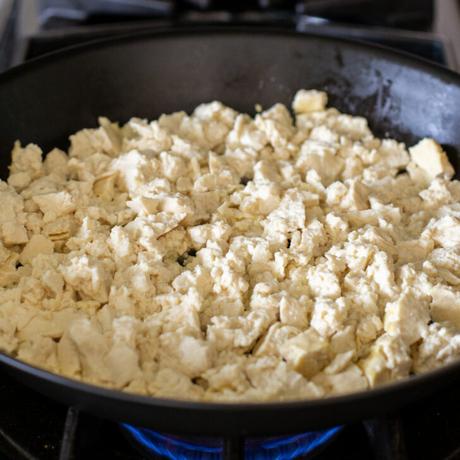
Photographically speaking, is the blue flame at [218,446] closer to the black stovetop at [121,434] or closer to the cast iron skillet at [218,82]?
the black stovetop at [121,434]

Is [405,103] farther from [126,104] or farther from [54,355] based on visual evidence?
[54,355]

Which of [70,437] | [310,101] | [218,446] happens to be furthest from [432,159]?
[70,437]

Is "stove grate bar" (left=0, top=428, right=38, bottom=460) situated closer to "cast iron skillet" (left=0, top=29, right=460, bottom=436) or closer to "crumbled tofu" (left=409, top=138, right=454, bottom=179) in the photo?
"cast iron skillet" (left=0, top=29, right=460, bottom=436)

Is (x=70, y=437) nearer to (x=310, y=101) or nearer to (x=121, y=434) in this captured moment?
(x=121, y=434)

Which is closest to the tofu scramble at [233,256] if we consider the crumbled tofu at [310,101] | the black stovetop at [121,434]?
the crumbled tofu at [310,101]

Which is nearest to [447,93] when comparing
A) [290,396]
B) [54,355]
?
[290,396]

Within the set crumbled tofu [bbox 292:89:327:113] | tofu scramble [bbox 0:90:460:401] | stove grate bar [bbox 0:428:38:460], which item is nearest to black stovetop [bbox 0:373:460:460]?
stove grate bar [bbox 0:428:38:460]
